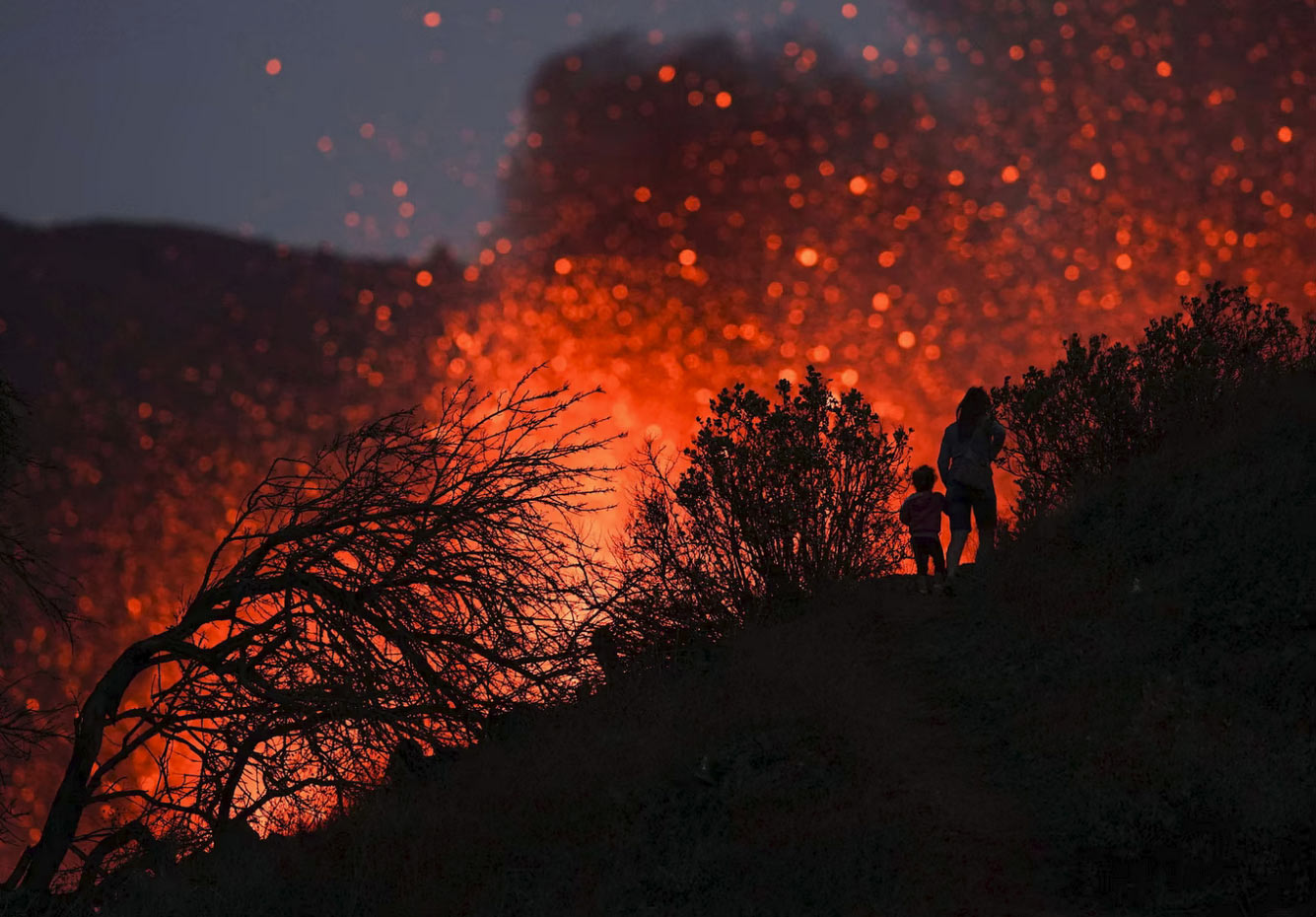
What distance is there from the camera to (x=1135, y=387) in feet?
54.1

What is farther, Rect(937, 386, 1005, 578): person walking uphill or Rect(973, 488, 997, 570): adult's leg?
Rect(973, 488, 997, 570): adult's leg

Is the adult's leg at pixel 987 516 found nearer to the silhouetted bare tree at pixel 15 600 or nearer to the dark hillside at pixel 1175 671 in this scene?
the dark hillside at pixel 1175 671

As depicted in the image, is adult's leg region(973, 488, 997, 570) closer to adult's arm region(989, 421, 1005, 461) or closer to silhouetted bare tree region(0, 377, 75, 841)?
adult's arm region(989, 421, 1005, 461)

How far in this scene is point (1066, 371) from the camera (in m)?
17.1

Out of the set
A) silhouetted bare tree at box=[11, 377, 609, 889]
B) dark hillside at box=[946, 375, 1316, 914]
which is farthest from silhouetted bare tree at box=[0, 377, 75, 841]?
dark hillside at box=[946, 375, 1316, 914]

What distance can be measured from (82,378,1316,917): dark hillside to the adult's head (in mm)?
1766

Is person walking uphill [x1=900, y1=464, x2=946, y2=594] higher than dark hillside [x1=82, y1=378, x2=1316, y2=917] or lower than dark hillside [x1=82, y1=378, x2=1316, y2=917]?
higher

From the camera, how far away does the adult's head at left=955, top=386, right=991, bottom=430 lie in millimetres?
Answer: 13078

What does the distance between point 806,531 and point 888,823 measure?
7.89m

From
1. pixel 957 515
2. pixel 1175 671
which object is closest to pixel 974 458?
pixel 957 515

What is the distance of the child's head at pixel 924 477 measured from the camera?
46.1 ft

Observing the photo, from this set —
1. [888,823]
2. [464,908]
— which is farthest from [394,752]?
[888,823]

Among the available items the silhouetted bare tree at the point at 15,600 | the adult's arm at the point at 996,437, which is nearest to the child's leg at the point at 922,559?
the adult's arm at the point at 996,437

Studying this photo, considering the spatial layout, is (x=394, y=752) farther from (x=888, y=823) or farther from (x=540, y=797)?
(x=888, y=823)
